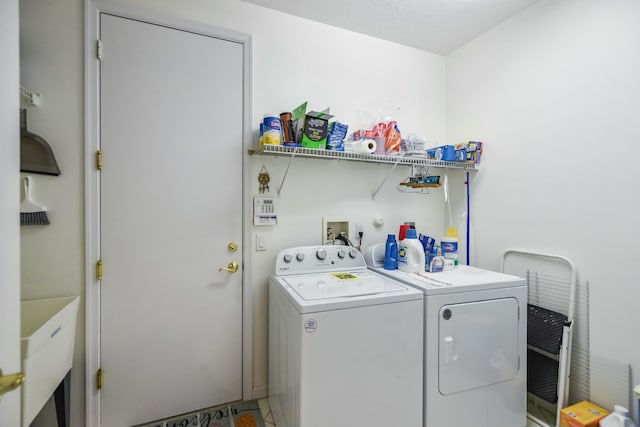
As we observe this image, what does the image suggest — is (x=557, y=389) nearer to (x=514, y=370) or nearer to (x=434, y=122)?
(x=514, y=370)

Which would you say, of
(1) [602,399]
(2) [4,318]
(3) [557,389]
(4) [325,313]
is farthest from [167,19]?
(1) [602,399]

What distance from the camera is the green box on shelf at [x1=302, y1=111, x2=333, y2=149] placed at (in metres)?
1.78

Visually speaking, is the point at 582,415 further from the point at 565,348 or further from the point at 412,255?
the point at 412,255

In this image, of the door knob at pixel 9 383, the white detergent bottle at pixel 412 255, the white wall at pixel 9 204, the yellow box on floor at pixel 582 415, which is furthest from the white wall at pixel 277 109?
the yellow box on floor at pixel 582 415

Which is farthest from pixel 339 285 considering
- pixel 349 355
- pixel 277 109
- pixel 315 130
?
pixel 277 109

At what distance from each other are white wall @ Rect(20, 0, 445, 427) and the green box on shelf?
27 cm

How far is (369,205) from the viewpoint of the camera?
226 cm

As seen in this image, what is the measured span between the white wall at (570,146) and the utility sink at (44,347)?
2.64m

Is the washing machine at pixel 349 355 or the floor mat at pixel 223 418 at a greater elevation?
the washing machine at pixel 349 355

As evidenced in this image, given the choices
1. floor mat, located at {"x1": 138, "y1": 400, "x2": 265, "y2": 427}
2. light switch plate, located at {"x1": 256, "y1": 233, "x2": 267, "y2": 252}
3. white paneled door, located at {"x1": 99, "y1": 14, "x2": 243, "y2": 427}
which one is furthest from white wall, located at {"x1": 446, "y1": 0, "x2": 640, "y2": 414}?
floor mat, located at {"x1": 138, "y1": 400, "x2": 265, "y2": 427}

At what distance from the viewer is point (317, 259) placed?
6.40ft

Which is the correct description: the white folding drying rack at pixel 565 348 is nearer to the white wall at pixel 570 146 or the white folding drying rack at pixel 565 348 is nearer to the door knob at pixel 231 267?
the white wall at pixel 570 146

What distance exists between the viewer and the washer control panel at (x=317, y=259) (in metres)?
1.87

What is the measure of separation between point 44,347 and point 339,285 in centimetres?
132
